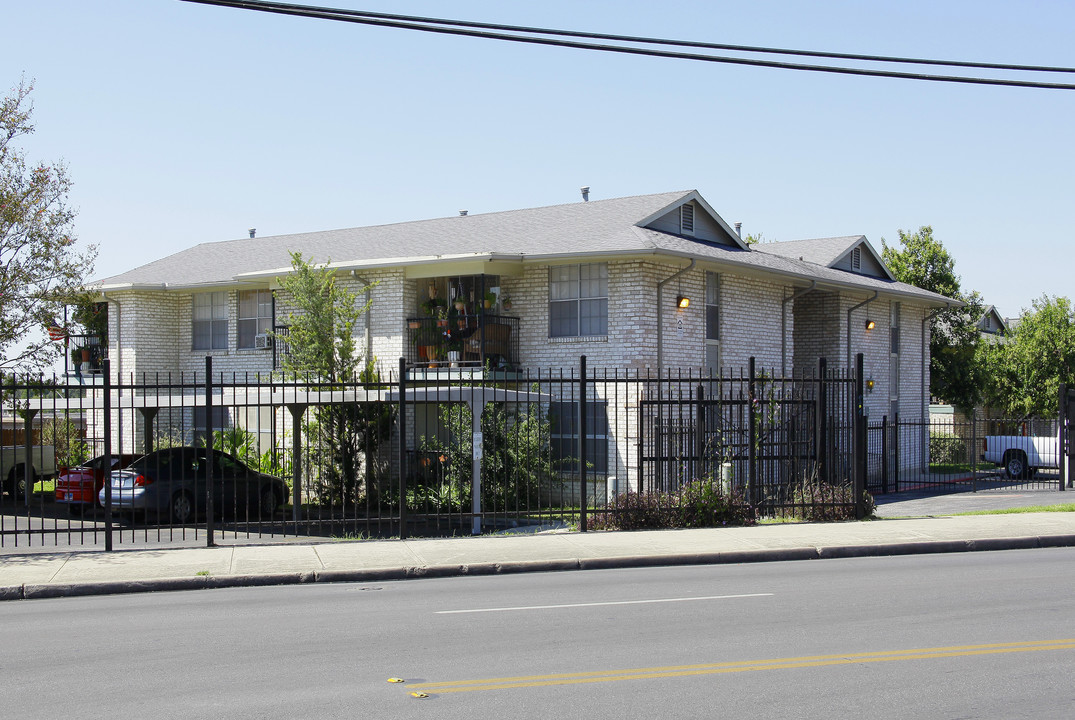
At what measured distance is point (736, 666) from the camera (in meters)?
7.05

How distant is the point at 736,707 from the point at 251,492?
16.0 m

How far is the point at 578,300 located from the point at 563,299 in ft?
1.23

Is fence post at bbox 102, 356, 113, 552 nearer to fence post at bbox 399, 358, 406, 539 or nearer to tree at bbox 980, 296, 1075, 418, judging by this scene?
fence post at bbox 399, 358, 406, 539

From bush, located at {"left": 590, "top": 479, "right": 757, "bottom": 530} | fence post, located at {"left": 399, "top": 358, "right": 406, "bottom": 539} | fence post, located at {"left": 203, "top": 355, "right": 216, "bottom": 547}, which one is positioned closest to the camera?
fence post, located at {"left": 203, "top": 355, "right": 216, "bottom": 547}

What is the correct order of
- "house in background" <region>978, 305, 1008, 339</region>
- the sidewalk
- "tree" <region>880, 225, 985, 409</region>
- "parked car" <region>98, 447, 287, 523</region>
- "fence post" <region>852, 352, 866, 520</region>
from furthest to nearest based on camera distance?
"house in background" <region>978, 305, 1008, 339</region>
"tree" <region>880, 225, 985, 409</region>
"parked car" <region>98, 447, 287, 523</region>
"fence post" <region>852, 352, 866, 520</region>
the sidewalk

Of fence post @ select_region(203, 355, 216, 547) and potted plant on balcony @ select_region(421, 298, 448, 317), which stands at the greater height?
potted plant on balcony @ select_region(421, 298, 448, 317)

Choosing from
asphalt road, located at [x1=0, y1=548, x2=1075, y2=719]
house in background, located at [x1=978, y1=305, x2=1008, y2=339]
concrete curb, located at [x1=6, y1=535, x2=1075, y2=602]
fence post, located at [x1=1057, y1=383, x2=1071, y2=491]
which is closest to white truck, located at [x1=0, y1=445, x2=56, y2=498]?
concrete curb, located at [x1=6, y1=535, x2=1075, y2=602]

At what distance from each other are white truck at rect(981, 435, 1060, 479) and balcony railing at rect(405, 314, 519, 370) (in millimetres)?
15643

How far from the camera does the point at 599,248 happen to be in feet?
68.3

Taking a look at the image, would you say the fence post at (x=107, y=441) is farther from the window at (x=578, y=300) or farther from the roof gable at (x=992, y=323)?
the roof gable at (x=992, y=323)

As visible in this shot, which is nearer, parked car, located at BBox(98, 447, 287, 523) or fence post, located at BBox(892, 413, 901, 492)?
parked car, located at BBox(98, 447, 287, 523)

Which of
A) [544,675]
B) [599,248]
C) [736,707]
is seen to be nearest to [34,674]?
[544,675]

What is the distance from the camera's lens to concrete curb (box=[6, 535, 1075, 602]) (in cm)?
1134

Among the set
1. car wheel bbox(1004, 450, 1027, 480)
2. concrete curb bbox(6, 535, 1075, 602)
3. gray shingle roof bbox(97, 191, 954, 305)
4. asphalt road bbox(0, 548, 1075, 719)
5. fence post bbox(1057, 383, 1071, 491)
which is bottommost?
car wheel bbox(1004, 450, 1027, 480)
